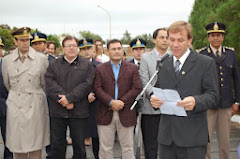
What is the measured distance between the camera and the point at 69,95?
481 cm

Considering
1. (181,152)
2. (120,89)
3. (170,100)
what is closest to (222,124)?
(120,89)

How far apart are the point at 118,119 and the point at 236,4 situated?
13.0 ft

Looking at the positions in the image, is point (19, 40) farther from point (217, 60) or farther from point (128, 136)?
point (217, 60)

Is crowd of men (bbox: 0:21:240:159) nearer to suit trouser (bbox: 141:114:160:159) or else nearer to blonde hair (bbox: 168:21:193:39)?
suit trouser (bbox: 141:114:160:159)

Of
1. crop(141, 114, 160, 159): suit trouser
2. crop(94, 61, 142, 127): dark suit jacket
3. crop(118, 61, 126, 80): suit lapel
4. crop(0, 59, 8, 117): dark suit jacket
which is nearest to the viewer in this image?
crop(94, 61, 142, 127): dark suit jacket

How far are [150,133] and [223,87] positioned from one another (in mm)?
1361

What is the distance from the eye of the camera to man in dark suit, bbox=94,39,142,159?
482cm

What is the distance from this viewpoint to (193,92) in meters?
2.98

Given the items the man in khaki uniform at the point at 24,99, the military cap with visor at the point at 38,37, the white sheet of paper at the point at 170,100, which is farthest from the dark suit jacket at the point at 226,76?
the military cap with visor at the point at 38,37

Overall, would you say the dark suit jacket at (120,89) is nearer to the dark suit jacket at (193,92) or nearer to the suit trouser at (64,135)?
the suit trouser at (64,135)

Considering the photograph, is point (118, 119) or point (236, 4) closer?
point (118, 119)

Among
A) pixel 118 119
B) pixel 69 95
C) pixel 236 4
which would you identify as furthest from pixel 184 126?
pixel 236 4

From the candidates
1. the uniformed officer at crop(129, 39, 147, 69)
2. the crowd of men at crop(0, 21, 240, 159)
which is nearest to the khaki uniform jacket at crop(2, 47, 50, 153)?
the crowd of men at crop(0, 21, 240, 159)

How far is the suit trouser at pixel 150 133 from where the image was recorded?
5.04 meters
